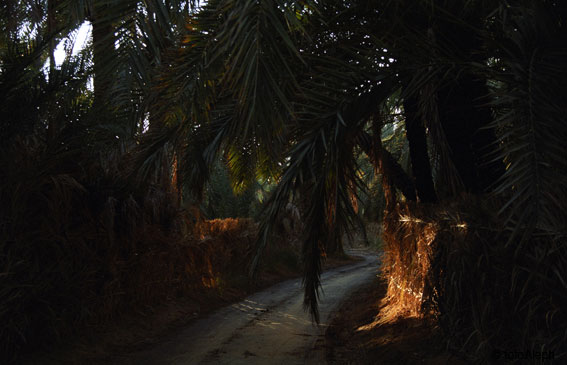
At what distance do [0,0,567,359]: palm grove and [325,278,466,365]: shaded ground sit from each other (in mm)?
363

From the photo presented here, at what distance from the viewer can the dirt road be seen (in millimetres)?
A: 5797

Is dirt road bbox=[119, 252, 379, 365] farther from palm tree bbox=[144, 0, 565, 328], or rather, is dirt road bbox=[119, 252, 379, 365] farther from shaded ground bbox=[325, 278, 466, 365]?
palm tree bbox=[144, 0, 565, 328]

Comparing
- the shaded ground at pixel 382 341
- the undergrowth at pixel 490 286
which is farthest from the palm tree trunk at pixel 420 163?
the undergrowth at pixel 490 286

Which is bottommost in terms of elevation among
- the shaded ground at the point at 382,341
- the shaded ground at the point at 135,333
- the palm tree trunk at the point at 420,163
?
the shaded ground at the point at 382,341

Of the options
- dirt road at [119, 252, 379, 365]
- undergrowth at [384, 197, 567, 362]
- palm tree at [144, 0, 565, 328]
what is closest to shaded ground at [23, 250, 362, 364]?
dirt road at [119, 252, 379, 365]

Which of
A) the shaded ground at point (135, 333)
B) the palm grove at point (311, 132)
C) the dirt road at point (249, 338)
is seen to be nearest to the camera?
the palm grove at point (311, 132)

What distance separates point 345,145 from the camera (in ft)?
14.1

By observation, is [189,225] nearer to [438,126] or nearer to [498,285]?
[438,126]

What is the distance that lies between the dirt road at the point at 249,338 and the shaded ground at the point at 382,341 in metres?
0.26

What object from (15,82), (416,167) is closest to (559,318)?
(416,167)

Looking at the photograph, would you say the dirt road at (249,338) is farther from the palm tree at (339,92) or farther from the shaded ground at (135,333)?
the palm tree at (339,92)

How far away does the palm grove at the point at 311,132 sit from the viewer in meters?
3.37

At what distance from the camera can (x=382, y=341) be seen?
5.98 meters

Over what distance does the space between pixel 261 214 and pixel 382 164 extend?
301cm
